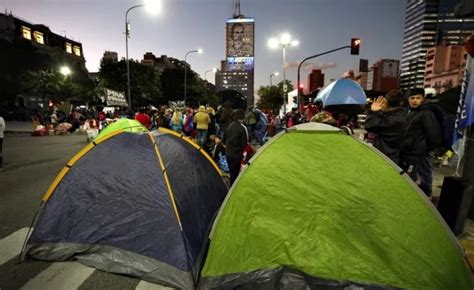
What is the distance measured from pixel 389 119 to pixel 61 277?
5.08 m

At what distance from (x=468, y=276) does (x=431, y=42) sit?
247373 mm

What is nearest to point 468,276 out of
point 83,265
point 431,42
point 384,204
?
point 384,204

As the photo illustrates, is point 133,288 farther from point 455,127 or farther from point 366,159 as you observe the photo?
point 455,127

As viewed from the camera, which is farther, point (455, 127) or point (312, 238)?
point (455, 127)

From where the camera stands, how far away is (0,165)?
9305 mm

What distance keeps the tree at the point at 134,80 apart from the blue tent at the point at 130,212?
40.2 metres

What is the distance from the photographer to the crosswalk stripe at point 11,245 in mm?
3881

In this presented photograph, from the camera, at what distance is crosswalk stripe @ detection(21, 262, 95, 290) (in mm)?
3279

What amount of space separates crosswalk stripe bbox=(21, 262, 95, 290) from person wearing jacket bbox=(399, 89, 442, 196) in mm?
5154

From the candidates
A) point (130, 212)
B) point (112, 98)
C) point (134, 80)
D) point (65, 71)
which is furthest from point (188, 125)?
point (65, 71)

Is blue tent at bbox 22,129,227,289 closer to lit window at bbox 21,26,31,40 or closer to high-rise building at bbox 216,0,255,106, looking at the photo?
lit window at bbox 21,26,31,40

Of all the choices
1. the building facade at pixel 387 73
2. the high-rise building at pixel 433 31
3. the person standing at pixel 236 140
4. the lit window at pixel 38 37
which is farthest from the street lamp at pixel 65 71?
the high-rise building at pixel 433 31

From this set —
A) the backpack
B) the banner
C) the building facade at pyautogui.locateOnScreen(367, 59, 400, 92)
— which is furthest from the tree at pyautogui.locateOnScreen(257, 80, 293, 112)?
the building facade at pyautogui.locateOnScreen(367, 59, 400, 92)

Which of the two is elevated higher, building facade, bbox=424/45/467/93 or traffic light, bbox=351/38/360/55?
building facade, bbox=424/45/467/93
